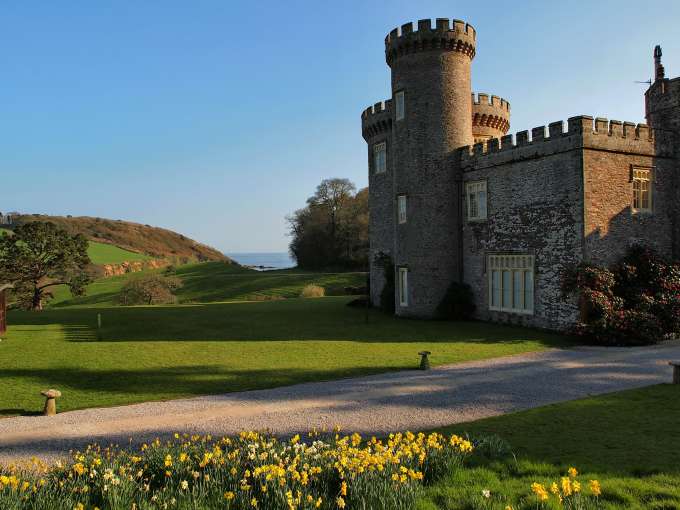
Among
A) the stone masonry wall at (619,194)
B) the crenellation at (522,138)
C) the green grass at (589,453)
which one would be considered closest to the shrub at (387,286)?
A: the crenellation at (522,138)

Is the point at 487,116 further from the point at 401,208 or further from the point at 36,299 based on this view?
the point at 36,299

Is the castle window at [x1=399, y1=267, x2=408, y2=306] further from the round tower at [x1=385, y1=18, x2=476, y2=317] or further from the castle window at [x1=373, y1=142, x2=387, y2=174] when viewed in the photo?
the castle window at [x1=373, y1=142, x2=387, y2=174]

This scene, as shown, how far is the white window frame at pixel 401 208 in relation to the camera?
24.5 meters

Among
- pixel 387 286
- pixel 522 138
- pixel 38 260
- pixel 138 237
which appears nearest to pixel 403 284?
pixel 387 286

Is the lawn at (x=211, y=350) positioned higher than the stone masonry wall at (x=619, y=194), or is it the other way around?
the stone masonry wall at (x=619, y=194)

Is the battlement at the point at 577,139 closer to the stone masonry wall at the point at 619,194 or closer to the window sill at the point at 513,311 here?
the stone masonry wall at the point at 619,194

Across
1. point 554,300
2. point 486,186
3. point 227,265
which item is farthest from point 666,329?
point 227,265

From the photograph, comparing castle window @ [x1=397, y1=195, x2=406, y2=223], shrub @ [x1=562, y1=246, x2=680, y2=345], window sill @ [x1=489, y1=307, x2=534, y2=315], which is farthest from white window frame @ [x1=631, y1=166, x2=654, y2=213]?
castle window @ [x1=397, y1=195, x2=406, y2=223]

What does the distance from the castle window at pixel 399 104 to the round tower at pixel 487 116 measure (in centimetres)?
430

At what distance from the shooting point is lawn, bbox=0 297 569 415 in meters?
12.3

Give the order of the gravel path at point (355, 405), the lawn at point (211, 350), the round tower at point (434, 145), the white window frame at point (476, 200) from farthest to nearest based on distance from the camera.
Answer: the round tower at point (434, 145), the white window frame at point (476, 200), the lawn at point (211, 350), the gravel path at point (355, 405)

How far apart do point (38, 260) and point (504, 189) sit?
33036 mm

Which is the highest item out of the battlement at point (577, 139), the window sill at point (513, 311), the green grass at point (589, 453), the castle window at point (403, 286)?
the battlement at point (577, 139)

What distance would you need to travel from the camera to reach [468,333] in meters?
19.7
